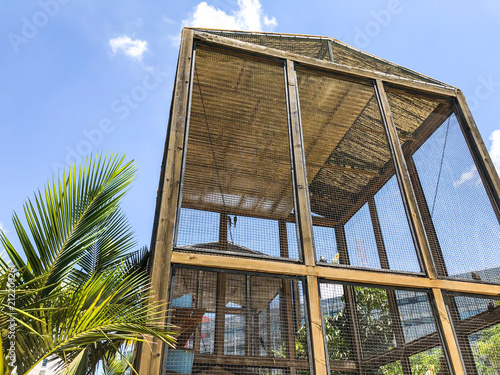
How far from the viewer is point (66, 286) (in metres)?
2.09

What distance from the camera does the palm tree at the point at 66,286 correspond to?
5.61 feet

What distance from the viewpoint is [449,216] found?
364 cm

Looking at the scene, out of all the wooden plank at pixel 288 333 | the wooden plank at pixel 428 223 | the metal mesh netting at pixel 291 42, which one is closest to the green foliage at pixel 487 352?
the wooden plank at pixel 428 223

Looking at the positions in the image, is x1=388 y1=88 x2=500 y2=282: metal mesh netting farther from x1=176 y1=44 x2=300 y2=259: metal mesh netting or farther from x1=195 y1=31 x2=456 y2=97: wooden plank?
x1=176 y1=44 x2=300 y2=259: metal mesh netting

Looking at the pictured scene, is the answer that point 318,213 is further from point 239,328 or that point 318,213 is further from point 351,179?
point 239,328

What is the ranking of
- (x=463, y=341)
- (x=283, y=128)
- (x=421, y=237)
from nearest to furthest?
(x=463, y=341)
(x=421, y=237)
(x=283, y=128)

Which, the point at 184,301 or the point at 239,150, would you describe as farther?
the point at 239,150

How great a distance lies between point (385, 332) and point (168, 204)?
266cm

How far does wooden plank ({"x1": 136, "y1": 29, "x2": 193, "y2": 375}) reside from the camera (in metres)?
2.08

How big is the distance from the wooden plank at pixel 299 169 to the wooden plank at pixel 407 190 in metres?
1.04

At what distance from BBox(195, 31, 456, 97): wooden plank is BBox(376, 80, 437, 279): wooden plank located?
188 millimetres

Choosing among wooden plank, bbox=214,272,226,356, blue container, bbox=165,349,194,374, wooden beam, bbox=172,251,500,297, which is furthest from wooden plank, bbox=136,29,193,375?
wooden plank, bbox=214,272,226,356

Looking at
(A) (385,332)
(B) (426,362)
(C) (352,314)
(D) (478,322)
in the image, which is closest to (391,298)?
(A) (385,332)

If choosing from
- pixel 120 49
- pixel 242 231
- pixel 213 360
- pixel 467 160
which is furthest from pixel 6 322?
pixel 120 49
